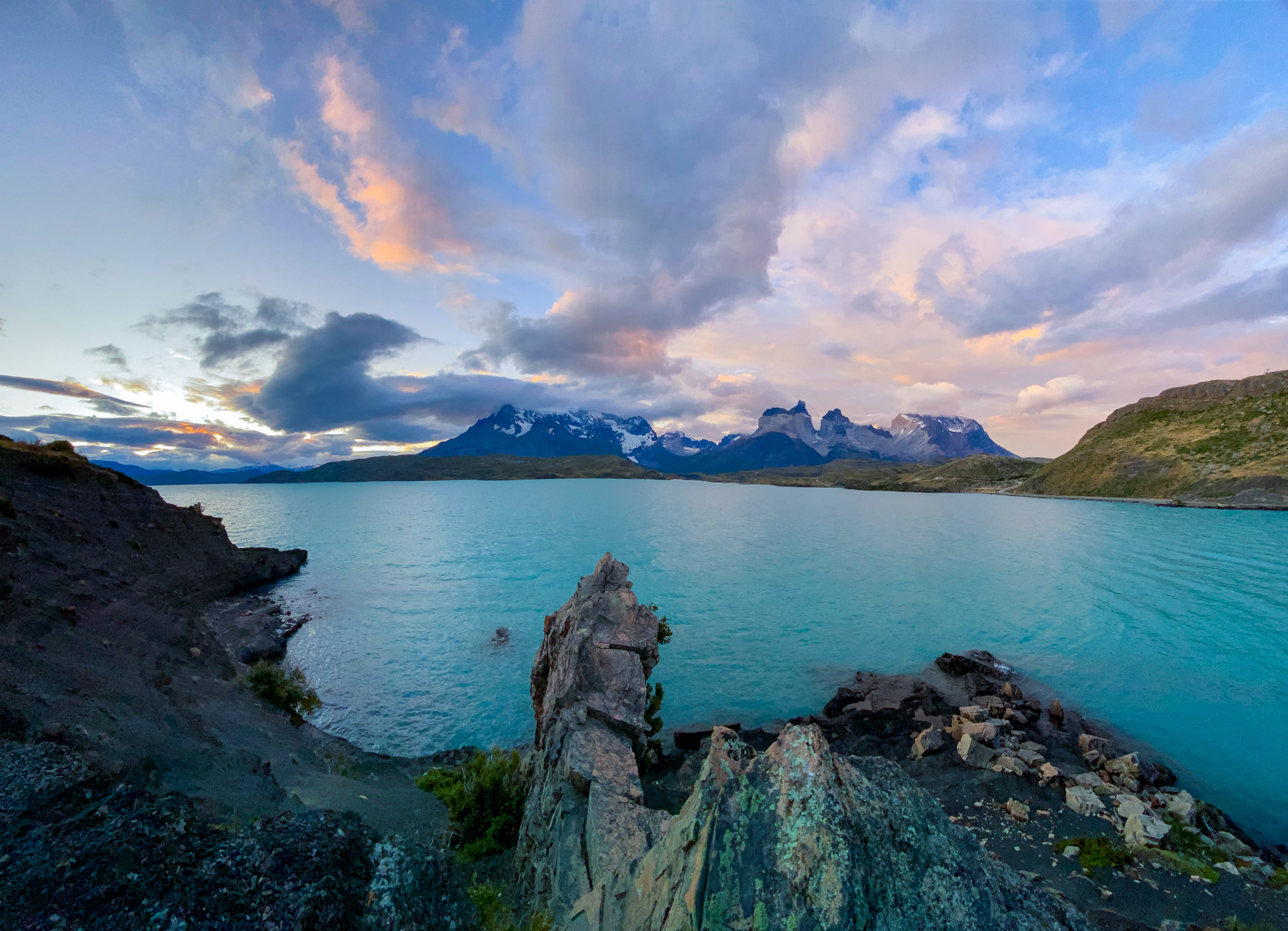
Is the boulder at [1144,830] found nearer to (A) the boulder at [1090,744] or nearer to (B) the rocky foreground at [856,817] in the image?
(B) the rocky foreground at [856,817]

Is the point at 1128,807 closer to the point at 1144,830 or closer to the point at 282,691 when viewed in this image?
the point at 1144,830

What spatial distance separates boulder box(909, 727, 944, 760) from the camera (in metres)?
22.2

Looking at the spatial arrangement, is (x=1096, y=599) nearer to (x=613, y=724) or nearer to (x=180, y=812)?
(x=613, y=724)

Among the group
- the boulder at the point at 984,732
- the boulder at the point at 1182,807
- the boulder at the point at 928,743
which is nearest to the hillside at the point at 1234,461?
the boulder at the point at 1182,807

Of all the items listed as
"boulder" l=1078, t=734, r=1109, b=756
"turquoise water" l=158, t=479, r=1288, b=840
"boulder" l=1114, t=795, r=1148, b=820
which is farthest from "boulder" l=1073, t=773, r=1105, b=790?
"turquoise water" l=158, t=479, r=1288, b=840

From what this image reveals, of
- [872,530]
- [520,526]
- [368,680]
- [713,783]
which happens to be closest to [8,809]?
[713,783]

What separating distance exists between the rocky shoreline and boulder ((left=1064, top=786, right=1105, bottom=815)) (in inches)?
3.3

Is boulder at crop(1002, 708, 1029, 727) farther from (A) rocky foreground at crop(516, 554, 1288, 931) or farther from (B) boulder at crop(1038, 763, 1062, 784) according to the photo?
(B) boulder at crop(1038, 763, 1062, 784)

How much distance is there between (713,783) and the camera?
25.4ft

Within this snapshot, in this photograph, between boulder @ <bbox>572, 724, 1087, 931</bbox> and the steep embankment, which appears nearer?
boulder @ <bbox>572, 724, 1087, 931</bbox>

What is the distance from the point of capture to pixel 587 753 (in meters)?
15.1

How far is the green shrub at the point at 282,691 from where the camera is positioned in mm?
26531

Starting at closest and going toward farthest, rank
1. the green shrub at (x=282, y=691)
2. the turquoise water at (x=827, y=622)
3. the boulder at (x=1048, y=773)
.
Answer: the boulder at (x=1048, y=773)
the green shrub at (x=282, y=691)
the turquoise water at (x=827, y=622)

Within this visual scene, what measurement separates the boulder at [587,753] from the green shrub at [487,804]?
1.01 metres
